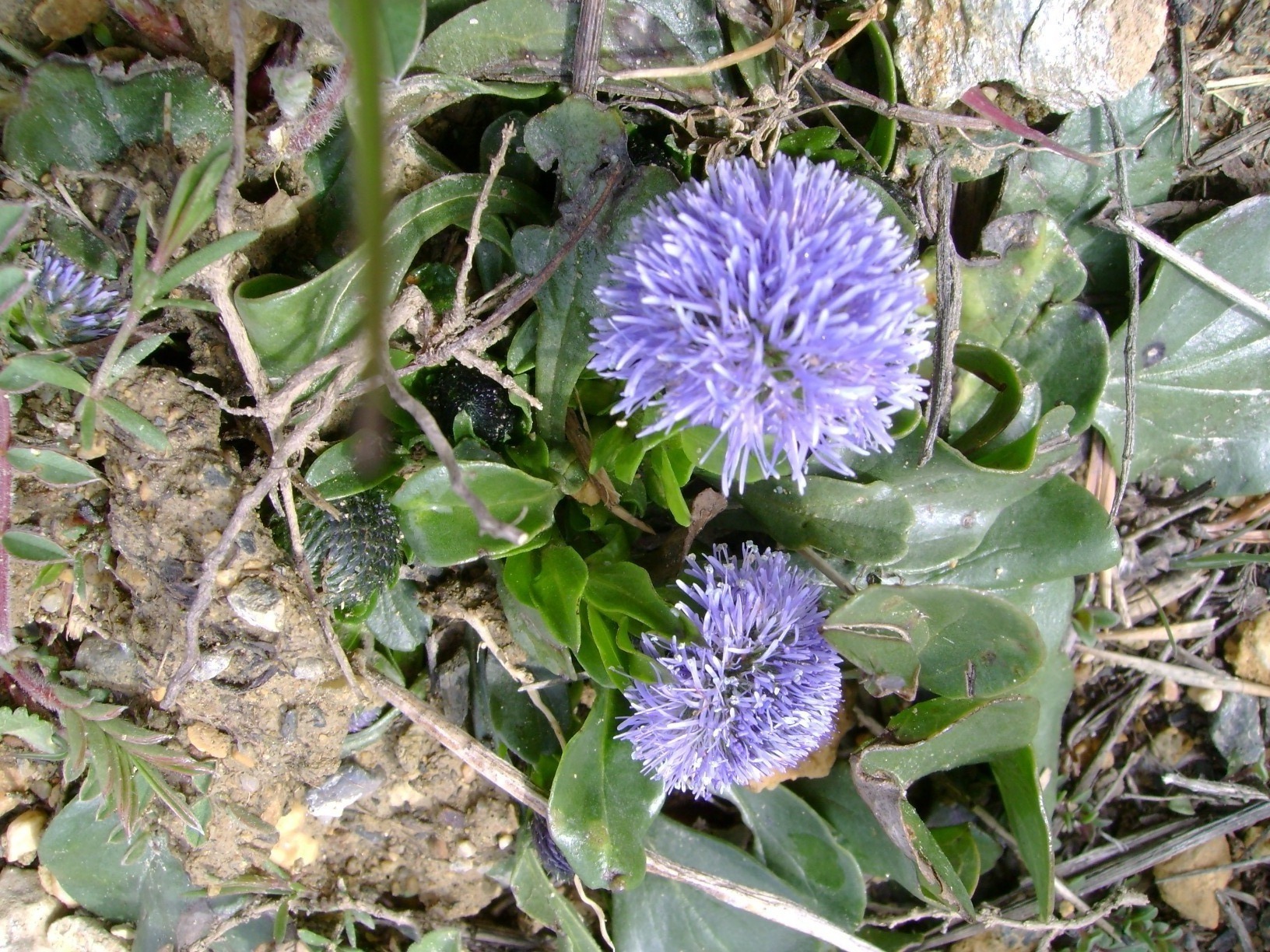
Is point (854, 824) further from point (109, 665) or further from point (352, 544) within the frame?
point (109, 665)

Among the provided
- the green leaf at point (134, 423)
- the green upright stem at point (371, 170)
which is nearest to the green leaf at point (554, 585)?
the green leaf at point (134, 423)

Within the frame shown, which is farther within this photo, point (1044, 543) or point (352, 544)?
point (1044, 543)

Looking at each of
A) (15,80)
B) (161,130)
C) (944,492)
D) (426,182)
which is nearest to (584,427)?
(426,182)

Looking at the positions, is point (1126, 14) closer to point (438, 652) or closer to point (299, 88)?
point (299, 88)

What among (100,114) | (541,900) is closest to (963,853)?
(541,900)

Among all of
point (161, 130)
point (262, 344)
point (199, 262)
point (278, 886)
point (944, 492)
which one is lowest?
point (278, 886)

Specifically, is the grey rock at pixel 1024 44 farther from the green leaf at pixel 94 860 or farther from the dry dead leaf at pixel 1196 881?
the green leaf at pixel 94 860
